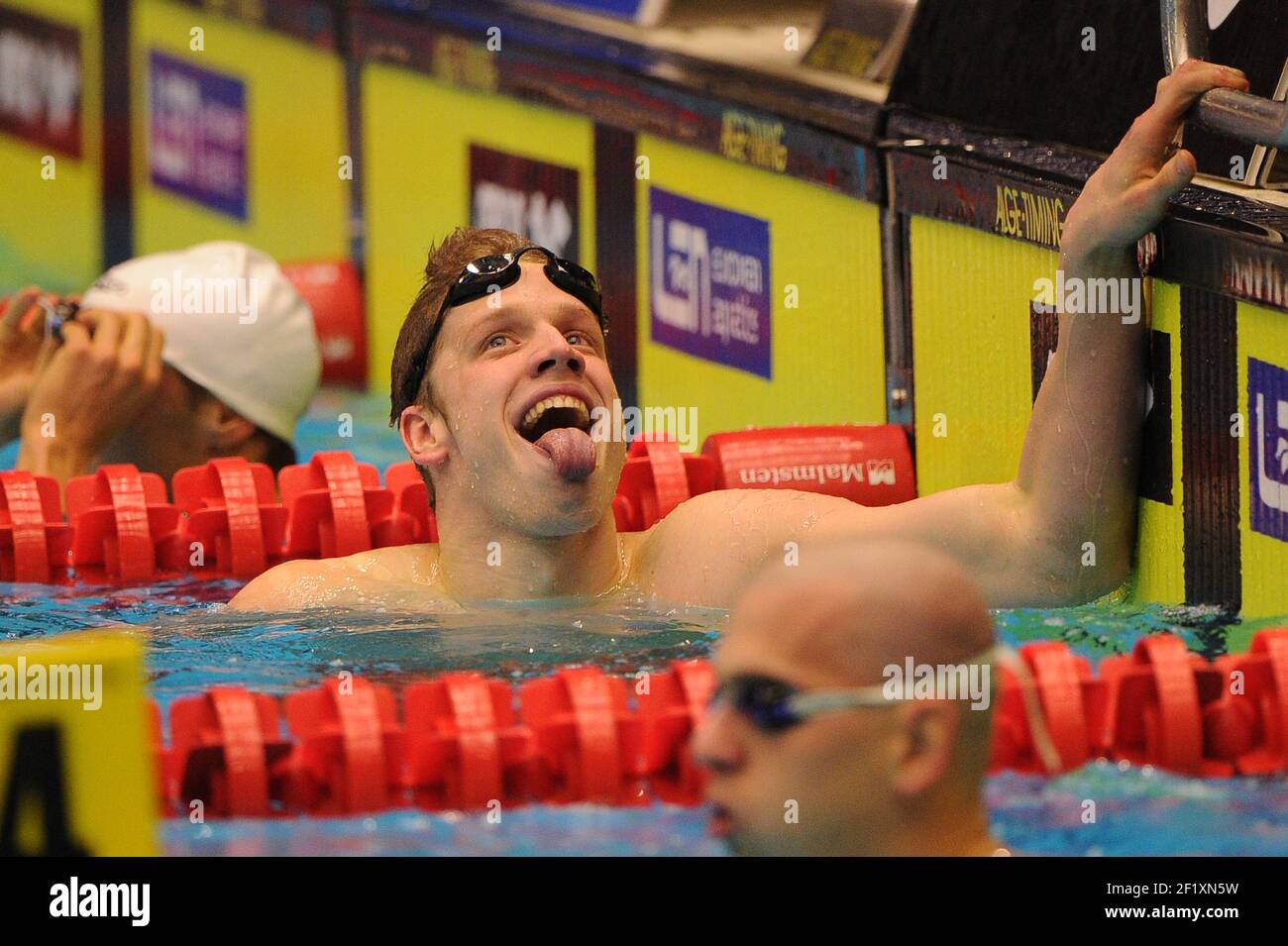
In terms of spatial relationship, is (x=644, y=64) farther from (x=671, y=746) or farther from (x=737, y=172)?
(x=671, y=746)

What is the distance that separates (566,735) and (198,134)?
18.4ft

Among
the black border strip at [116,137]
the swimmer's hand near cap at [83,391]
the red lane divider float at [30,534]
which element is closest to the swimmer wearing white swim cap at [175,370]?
the swimmer's hand near cap at [83,391]

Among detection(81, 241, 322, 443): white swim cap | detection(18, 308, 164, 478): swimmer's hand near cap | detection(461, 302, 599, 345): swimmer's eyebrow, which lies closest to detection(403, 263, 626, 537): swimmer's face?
detection(461, 302, 599, 345): swimmer's eyebrow

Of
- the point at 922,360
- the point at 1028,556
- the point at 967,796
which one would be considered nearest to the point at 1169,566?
the point at 1028,556

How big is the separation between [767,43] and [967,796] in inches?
151

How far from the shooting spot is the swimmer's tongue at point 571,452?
362cm

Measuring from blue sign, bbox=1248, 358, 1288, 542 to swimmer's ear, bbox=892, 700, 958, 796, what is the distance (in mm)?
1633

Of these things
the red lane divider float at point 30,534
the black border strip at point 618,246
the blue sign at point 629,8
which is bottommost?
the red lane divider float at point 30,534

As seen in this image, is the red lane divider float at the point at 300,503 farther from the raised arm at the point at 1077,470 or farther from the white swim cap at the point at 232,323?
the raised arm at the point at 1077,470

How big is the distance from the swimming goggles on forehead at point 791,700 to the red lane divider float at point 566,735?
3.18 ft

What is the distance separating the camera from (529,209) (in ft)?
21.4

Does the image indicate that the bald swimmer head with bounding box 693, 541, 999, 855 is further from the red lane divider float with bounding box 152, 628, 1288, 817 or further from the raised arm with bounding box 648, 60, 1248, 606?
the raised arm with bounding box 648, 60, 1248, 606
